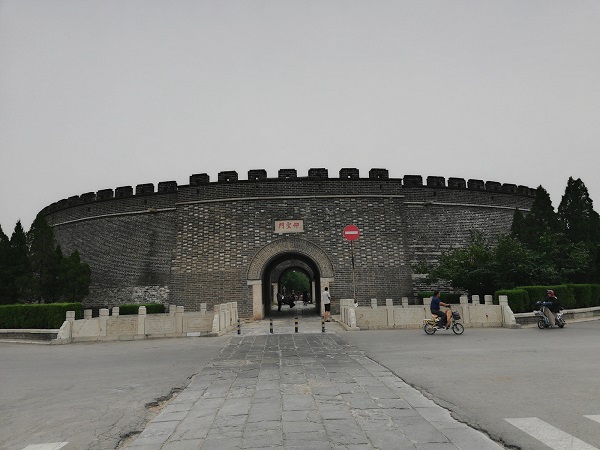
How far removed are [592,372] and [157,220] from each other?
58.7 feet

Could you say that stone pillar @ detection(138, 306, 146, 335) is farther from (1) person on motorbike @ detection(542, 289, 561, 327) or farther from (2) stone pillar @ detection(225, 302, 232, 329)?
(1) person on motorbike @ detection(542, 289, 561, 327)

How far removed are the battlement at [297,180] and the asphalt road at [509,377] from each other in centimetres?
1018

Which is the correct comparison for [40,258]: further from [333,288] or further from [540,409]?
[540,409]

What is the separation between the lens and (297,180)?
1939cm

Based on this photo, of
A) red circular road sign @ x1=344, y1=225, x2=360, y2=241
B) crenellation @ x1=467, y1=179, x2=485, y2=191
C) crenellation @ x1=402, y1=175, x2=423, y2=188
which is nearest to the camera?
red circular road sign @ x1=344, y1=225, x2=360, y2=241

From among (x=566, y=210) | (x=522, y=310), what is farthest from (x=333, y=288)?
(x=566, y=210)

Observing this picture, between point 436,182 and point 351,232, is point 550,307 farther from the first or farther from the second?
point 436,182

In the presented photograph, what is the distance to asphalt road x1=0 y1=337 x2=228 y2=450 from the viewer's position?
396 cm

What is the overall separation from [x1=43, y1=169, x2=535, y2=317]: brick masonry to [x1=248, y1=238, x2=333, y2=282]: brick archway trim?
0.04 metres

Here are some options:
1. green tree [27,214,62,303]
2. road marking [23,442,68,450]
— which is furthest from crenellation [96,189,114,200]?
road marking [23,442,68,450]

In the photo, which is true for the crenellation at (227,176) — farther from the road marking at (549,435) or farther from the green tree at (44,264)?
the road marking at (549,435)

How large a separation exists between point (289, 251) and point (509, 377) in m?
13.4

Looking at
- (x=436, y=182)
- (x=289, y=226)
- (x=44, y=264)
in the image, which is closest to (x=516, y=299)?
(x=436, y=182)

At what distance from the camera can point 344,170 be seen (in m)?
19.6
